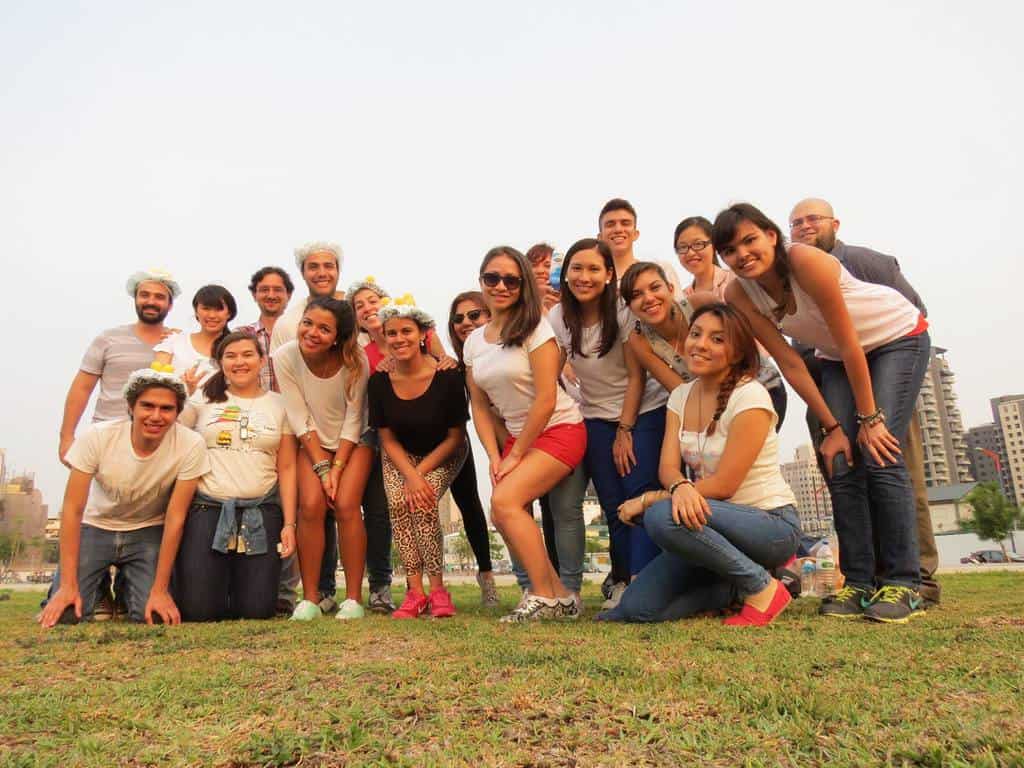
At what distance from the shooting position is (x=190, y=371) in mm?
6117

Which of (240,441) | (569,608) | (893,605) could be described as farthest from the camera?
(240,441)

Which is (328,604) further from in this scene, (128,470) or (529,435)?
(529,435)

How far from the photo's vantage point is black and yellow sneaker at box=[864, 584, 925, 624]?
12.5 ft

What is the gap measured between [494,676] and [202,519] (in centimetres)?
379

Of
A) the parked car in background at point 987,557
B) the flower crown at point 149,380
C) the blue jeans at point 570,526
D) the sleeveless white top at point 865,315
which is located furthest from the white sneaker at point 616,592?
the parked car in background at point 987,557

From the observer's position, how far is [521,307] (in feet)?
16.4

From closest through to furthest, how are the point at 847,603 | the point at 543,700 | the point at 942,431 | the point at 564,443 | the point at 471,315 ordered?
the point at 543,700 < the point at 847,603 < the point at 564,443 < the point at 471,315 < the point at 942,431

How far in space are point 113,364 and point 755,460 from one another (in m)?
5.41

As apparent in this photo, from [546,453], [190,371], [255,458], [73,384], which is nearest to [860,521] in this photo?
[546,453]

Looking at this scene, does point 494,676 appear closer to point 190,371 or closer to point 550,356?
point 550,356

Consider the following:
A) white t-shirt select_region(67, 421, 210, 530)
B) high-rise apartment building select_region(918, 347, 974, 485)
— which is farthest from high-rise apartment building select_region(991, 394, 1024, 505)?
white t-shirt select_region(67, 421, 210, 530)

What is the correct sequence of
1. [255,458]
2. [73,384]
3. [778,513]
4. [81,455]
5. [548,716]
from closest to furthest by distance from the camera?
[548,716], [778,513], [81,455], [255,458], [73,384]

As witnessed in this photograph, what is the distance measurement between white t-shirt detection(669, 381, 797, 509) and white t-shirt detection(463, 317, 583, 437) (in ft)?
3.48

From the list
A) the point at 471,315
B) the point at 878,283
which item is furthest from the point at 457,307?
the point at 878,283
